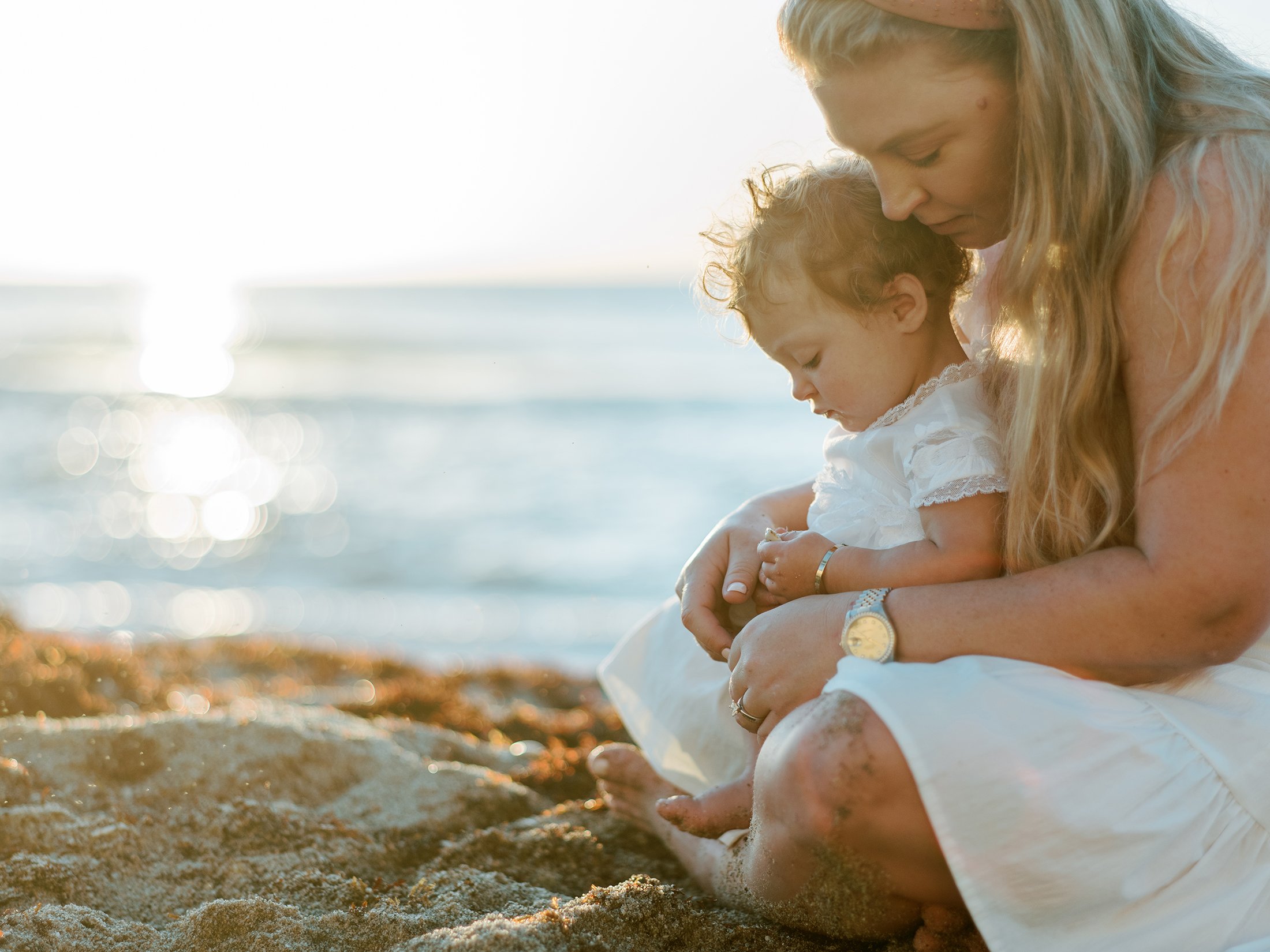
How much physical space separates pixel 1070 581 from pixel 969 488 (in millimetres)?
355

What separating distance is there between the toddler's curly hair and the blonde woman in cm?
24

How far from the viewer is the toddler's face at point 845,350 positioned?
2645 mm

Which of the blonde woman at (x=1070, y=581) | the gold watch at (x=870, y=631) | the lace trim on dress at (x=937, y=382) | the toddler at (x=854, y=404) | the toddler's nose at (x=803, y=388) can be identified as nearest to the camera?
the blonde woman at (x=1070, y=581)

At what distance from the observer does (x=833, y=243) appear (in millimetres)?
2615

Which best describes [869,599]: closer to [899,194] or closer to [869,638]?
[869,638]

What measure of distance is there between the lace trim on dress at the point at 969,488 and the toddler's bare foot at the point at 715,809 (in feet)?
2.52

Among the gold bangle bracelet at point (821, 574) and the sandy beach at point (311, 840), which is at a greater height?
the gold bangle bracelet at point (821, 574)

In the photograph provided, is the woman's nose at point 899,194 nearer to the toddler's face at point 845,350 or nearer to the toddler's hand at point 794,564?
the toddler's face at point 845,350

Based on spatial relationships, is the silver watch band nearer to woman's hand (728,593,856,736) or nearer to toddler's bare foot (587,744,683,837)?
woman's hand (728,593,856,736)

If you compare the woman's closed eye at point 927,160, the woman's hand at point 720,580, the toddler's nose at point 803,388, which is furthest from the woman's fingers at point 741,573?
the woman's closed eye at point 927,160

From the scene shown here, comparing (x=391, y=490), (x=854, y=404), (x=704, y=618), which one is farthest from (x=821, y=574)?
(x=391, y=490)

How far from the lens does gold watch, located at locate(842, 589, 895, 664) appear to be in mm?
2115

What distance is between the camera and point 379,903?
7.95 ft

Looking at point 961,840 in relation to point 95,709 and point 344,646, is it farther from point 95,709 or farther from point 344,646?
point 344,646
